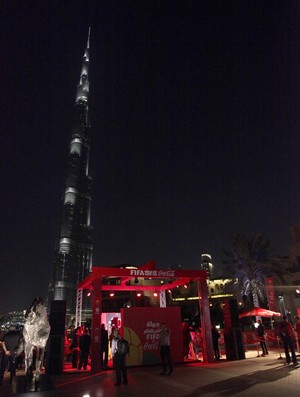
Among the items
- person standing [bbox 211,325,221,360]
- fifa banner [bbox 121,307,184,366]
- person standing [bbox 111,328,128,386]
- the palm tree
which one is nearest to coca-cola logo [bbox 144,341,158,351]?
fifa banner [bbox 121,307,184,366]

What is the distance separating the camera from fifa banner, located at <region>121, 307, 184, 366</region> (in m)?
13.5

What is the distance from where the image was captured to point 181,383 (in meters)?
9.22

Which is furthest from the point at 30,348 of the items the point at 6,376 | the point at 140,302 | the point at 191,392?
the point at 140,302

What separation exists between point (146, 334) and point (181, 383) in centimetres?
475

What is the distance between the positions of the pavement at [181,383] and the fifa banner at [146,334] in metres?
1.11

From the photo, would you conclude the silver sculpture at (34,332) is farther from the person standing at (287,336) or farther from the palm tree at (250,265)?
the palm tree at (250,265)

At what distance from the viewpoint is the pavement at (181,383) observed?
747 cm

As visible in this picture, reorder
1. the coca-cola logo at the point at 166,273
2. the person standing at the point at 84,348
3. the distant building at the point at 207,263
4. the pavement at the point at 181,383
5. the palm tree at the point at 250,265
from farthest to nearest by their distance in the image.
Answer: the distant building at the point at 207,263
the palm tree at the point at 250,265
the coca-cola logo at the point at 166,273
the person standing at the point at 84,348
the pavement at the point at 181,383

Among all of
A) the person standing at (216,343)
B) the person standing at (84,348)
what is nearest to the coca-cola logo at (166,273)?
the person standing at (216,343)

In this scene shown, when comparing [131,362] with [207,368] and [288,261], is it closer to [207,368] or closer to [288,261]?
[207,368]

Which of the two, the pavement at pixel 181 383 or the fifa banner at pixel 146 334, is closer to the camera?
the pavement at pixel 181 383

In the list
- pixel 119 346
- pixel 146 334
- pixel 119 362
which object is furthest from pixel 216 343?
pixel 119 346

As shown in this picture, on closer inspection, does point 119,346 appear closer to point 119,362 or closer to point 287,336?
point 119,362

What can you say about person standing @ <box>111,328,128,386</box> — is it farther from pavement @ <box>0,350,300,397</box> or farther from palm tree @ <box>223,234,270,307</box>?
palm tree @ <box>223,234,270,307</box>
